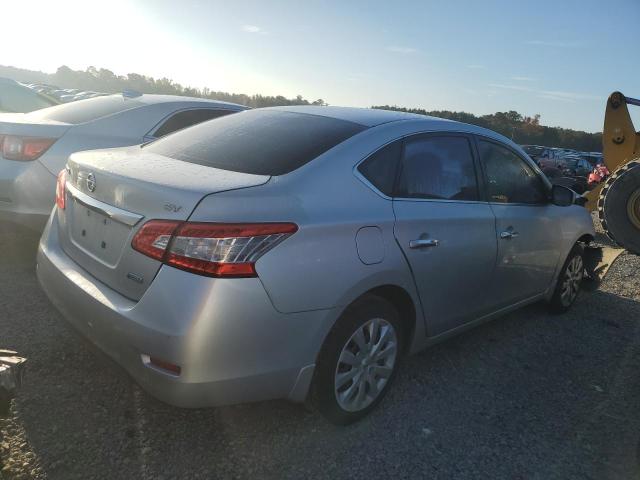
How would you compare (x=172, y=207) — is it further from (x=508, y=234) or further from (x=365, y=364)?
(x=508, y=234)

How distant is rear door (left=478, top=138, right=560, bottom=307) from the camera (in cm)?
355

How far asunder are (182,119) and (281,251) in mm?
3378

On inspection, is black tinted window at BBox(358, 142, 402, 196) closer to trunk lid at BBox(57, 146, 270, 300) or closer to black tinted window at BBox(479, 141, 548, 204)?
trunk lid at BBox(57, 146, 270, 300)

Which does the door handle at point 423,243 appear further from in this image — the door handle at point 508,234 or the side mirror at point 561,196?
the side mirror at point 561,196

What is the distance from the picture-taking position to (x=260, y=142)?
109 inches

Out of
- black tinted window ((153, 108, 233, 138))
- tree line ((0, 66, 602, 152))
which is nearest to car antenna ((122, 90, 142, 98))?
black tinted window ((153, 108, 233, 138))

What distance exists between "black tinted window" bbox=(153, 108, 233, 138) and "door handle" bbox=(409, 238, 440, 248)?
9.86 ft

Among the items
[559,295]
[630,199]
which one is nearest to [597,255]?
[559,295]

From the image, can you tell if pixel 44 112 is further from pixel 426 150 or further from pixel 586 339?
pixel 586 339

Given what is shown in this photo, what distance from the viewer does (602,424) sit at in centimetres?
304

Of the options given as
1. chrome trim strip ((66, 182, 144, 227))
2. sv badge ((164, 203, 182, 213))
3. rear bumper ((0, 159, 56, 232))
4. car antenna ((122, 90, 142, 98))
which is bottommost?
rear bumper ((0, 159, 56, 232))

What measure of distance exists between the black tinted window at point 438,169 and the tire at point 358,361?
0.68 metres

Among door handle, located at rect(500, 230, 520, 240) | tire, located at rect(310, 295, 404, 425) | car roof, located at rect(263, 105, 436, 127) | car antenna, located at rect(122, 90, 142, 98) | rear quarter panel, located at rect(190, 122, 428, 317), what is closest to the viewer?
rear quarter panel, located at rect(190, 122, 428, 317)

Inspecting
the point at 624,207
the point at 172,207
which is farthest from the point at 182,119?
the point at 624,207
